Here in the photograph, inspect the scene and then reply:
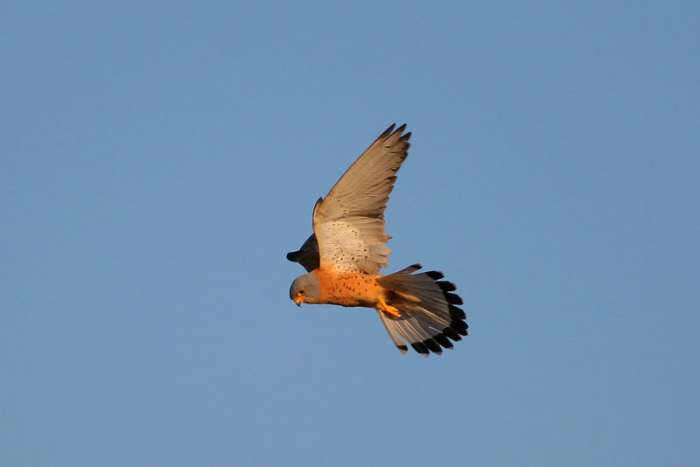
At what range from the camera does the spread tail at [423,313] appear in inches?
355

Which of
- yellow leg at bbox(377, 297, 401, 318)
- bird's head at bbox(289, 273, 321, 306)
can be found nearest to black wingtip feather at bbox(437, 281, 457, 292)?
yellow leg at bbox(377, 297, 401, 318)

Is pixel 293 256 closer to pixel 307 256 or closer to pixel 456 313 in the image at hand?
pixel 307 256

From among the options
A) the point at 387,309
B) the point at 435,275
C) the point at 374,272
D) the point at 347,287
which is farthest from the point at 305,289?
the point at 435,275

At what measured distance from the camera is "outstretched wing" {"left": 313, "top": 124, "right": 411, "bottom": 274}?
823cm

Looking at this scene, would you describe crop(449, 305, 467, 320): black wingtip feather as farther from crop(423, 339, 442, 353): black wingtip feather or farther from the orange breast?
the orange breast

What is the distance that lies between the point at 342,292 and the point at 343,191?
0.97 m

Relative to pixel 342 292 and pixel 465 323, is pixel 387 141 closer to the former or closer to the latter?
pixel 342 292

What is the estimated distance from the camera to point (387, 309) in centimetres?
917

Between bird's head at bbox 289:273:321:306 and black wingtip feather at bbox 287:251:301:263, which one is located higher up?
black wingtip feather at bbox 287:251:301:263

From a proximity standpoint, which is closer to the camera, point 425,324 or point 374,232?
point 374,232

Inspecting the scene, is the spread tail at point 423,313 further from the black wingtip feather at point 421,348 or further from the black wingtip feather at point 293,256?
the black wingtip feather at point 293,256

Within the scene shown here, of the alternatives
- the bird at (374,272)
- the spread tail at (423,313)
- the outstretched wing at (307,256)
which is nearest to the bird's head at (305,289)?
the bird at (374,272)

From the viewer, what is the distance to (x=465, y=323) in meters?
9.34

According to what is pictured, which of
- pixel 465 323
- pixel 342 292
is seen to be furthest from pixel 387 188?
pixel 465 323
